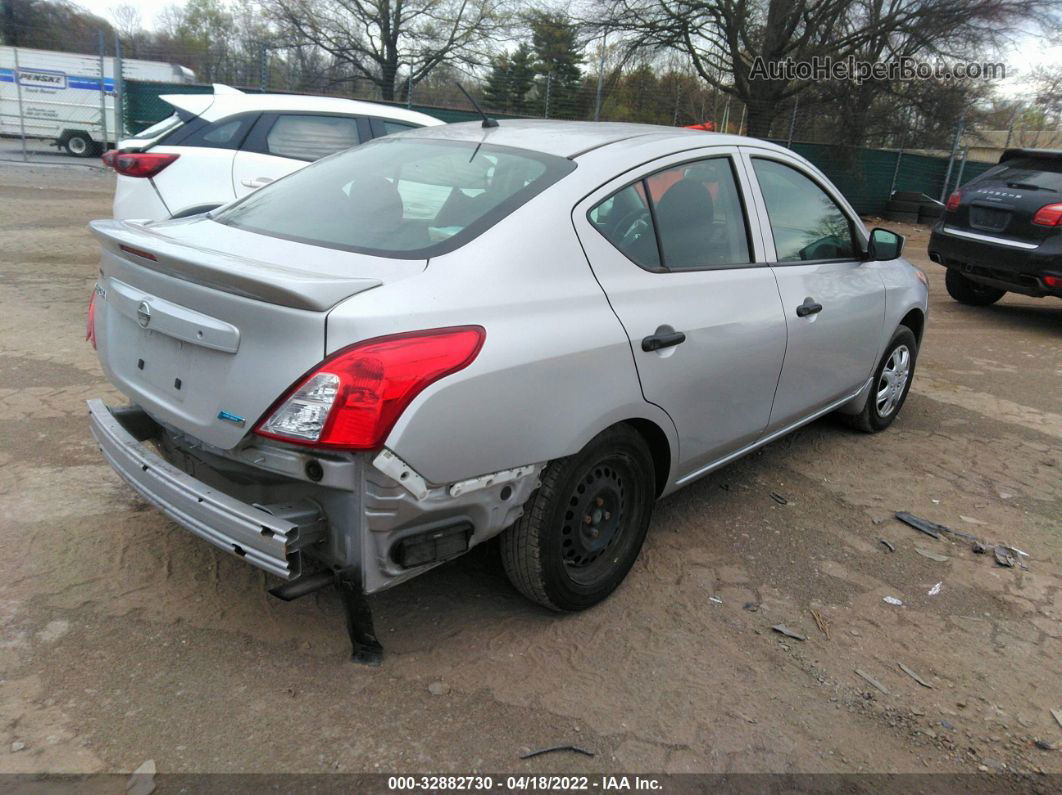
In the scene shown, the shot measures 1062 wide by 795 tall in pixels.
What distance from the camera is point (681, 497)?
407 cm

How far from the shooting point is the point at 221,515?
7.60 feet

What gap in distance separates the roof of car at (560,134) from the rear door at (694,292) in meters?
0.15

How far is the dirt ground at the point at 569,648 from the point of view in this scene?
7.74ft

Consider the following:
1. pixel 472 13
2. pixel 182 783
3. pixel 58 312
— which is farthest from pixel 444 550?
pixel 472 13

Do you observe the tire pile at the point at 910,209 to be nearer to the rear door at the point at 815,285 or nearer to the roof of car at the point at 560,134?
the rear door at the point at 815,285

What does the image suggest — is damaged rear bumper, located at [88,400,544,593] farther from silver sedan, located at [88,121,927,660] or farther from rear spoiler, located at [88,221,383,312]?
rear spoiler, located at [88,221,383,312]

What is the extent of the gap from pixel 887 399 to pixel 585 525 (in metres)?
2.98

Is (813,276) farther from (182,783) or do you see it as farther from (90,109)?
(90,109)

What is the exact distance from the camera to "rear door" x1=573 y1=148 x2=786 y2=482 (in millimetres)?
2881

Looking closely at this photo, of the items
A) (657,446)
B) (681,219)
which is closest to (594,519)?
(657,446)

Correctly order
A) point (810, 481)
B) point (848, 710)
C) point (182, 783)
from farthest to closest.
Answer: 1. point (810, 481)
2. point (848, 710)
3. point (182, 783)

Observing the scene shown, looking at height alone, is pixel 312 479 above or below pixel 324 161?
below

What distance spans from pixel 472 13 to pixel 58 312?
98.6ft

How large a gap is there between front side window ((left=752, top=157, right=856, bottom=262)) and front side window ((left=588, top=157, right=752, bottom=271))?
0.27m
